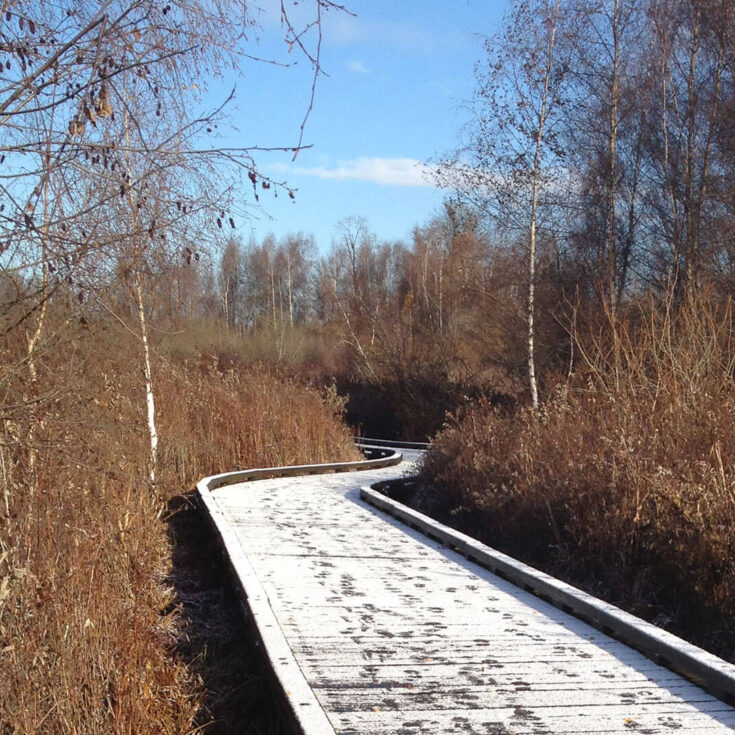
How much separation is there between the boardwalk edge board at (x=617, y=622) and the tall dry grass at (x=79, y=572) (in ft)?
7.20

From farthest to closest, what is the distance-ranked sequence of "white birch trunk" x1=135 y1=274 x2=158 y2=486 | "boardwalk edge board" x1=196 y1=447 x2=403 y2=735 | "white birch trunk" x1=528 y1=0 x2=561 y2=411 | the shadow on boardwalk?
"white birch trunk" x1=528 y1=0 x2=561 y2=411
"white birch trunk" x1=135 y1=274 x2=158 y2=486
the shadow on boardwalk
"boardwalk edge board" x1=196 y1=447 x2=403 y2=735

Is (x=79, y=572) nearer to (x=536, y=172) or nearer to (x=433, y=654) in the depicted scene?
(x=433, y=654)

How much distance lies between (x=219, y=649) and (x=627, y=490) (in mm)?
3310

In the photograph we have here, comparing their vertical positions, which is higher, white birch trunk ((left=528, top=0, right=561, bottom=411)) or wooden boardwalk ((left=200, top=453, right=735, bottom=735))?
white birch trunk ((left=528, top=0, right=561, bottom=411))

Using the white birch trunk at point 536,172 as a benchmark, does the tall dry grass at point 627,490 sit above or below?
below

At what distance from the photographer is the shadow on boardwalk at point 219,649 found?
14.9 ft

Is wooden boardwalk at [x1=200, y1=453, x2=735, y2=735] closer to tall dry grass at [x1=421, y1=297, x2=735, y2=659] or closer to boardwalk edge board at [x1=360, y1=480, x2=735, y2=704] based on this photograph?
boardwalk edge board at [x1=360, y1=480, x2=735, y2=704]

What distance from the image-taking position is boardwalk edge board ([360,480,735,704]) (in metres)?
3.86

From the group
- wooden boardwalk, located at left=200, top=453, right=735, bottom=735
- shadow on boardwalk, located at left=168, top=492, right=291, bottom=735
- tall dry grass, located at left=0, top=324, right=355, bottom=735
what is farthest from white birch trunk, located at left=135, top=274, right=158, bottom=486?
wooden boardwalk, located at left=200, top=453, right=735, bottom=735

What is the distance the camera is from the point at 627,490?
666 cm

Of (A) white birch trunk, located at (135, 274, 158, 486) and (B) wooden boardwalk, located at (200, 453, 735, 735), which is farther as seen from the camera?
(A) white birch trunk, located at (135, 274, 158, 486)

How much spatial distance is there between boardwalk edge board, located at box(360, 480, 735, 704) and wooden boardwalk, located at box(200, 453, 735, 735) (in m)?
0.06

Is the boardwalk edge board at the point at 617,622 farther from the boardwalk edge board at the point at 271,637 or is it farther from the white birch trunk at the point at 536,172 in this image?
the white birch trunk at the point at 536,172

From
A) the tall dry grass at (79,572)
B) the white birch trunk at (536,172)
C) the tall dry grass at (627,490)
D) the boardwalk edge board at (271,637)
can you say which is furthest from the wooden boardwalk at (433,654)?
the white birch trunk at (536,172)
